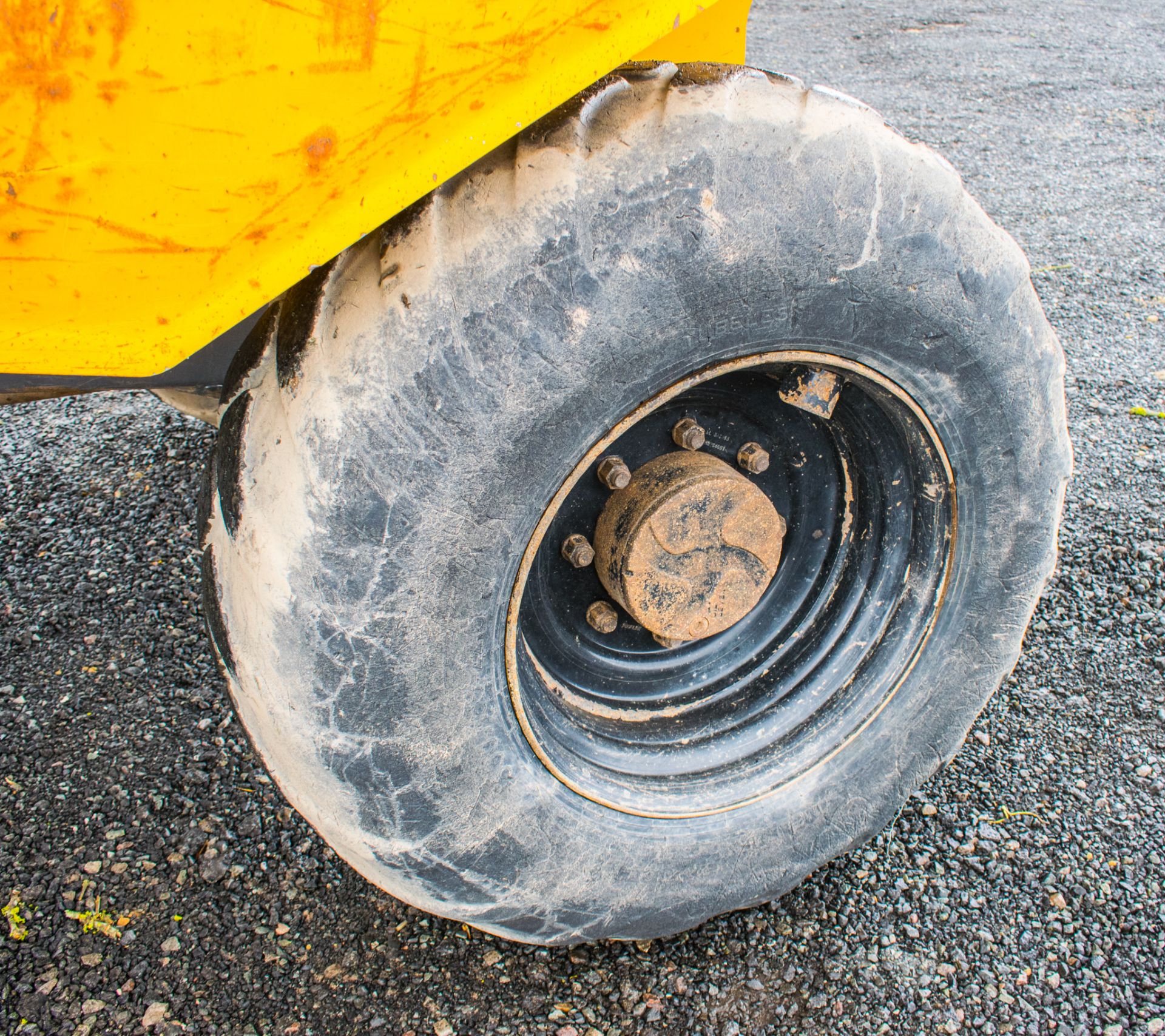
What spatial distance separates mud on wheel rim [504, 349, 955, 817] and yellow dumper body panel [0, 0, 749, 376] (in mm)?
621

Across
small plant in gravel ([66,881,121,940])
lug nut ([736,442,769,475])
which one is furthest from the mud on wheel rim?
small plant in gravel ([66,881,121,940])

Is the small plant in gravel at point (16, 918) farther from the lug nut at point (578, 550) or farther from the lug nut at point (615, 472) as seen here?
the lug nut at point (615, 472)

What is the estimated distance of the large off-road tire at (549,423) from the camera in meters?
1.06

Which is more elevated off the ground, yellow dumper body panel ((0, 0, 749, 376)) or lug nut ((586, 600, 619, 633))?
yellow dumper body panel ((0, 0, 749, 376))

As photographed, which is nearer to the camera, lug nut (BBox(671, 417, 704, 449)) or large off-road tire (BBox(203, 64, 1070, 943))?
large off-road tire (BBox(203, 64, 1070, 943))

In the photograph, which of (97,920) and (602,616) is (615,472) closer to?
(602,616)

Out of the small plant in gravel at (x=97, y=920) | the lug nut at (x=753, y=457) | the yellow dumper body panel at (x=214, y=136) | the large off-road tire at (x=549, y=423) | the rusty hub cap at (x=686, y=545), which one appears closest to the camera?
the yellow dumper body panel at (x=214, y=136)

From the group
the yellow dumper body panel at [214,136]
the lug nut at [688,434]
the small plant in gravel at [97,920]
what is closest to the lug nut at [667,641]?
the lug nut at [688,434]

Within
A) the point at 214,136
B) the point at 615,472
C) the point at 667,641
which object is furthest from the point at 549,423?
the point at 667,641

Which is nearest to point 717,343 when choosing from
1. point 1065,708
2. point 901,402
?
point 901,402

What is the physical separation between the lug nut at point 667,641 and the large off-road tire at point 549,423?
0.17m

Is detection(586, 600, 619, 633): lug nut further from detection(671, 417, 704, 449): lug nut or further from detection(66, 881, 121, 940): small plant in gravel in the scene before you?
detection(66, 881, 121, 940): small plant in gravel

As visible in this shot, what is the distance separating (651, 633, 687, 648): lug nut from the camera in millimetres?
1530

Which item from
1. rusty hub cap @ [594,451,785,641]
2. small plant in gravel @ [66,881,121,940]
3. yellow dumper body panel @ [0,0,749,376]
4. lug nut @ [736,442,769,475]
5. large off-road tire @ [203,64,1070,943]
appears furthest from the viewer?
small plant in gravel @ [66,881,121,940]
